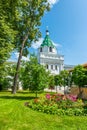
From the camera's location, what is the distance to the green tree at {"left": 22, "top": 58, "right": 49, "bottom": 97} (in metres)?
25.8

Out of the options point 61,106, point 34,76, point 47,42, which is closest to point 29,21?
point 34,76

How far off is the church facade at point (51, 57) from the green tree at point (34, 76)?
38732 millimetres

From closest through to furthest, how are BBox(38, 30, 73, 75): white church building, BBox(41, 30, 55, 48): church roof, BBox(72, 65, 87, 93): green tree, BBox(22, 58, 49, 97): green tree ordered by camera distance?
BBox(22, 58, 49, 97): green tree < BBox(72, 65, 87, 93): green tree < BBox(38, 30, 73, 75): white church building < BBox(41, 30, 55, 48): church roof

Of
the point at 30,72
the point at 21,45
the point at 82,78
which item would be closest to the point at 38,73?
the point at 30,72

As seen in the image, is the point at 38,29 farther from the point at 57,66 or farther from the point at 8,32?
the point at 57,66

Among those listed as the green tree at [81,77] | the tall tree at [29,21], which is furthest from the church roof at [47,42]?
the green tree at [81,77]

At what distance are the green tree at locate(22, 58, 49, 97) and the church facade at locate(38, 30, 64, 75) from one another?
38.7 metres

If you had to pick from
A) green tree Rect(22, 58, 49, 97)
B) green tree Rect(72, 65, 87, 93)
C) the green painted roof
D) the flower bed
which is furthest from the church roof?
the flower bed

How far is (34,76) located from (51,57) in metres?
41.5

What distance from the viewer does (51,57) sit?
6731 cm

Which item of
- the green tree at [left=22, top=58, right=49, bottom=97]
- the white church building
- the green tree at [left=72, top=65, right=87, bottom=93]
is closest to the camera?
the green tree at [left=22, top=58, right=49, bottom=97]

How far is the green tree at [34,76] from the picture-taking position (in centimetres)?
2583

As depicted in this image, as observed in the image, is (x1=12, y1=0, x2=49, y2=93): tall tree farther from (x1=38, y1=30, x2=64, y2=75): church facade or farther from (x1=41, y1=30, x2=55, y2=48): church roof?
(x1=41, y1=30, x2=55, y2=48): church roof

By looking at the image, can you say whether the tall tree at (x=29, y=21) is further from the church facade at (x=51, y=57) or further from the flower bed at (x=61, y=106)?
the church facade at (x=51, y=57)
